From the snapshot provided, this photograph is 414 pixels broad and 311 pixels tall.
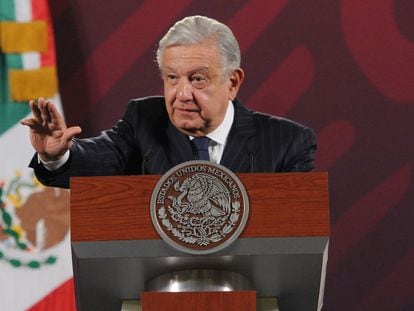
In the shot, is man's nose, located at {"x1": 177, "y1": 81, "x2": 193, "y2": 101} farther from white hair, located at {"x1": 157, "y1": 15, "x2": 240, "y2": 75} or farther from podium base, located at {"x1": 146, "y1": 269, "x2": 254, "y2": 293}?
podium base, located at {"x1": 146, "y1": 269, "x2": 254, "y2": 293}

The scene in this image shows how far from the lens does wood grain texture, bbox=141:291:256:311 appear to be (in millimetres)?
1701

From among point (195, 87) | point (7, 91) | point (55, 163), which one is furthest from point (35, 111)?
point (7, 91)

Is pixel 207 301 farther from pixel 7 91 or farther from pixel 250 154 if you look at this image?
pixel 7 91

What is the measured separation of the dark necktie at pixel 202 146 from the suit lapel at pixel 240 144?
0.07 m

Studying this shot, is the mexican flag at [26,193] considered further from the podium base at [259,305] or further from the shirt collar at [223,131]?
the podium base at [259,305]

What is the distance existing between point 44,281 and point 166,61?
1533mm

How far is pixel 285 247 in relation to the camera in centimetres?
174

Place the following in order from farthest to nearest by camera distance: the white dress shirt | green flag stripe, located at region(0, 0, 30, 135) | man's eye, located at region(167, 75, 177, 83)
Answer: green flag stripe, located at region(0, 0, 30, 135)
the white dress shirt
man's eye, located at region(167, 75, 177, 83)

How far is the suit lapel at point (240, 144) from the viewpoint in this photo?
223 cm

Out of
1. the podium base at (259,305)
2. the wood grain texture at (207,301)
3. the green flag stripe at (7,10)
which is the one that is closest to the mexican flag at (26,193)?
the green flag stripe at (7,10)

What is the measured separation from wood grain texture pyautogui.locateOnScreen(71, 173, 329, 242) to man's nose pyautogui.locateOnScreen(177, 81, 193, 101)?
1.67 feet

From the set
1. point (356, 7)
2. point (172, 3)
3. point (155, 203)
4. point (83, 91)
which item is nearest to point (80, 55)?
point (83, 91)

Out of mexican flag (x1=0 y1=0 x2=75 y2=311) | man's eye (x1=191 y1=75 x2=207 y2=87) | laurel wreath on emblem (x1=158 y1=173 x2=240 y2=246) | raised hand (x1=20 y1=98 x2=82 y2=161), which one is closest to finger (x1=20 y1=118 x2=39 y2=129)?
raised hand (x1=20 y1=98 x2=82 y2=161)

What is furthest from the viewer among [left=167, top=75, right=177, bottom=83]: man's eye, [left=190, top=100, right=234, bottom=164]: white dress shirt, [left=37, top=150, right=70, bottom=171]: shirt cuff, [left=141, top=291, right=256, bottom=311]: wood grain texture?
[left=190, top=100, right=234, bottom=164]: white dress shirt
